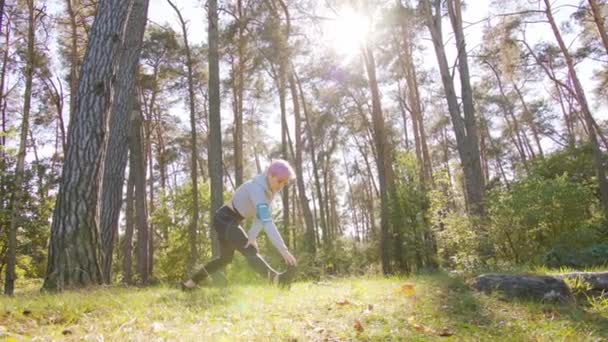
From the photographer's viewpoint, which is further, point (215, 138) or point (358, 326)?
point (215, 138)

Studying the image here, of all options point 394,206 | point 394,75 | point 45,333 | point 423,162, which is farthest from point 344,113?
point 45,333

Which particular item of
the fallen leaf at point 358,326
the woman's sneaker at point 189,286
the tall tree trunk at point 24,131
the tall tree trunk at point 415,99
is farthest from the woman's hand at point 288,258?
the tall tree trunk at point 415,99

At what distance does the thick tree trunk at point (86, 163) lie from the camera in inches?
178

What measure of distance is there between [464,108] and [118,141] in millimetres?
9522

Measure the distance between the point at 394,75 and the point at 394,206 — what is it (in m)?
8.49

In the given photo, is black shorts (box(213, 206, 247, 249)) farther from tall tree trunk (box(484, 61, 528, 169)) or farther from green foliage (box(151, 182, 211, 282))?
tall tree trunk (box(484, 61, 528, 169))

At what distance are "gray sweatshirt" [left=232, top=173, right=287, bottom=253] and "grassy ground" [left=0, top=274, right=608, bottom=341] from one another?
23.6 inches

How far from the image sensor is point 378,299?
148 inches

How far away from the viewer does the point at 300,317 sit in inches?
117

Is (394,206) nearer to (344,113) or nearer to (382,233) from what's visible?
(382,233)

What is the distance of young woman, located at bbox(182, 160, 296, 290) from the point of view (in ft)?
13.5

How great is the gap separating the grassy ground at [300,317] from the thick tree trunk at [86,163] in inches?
36.6

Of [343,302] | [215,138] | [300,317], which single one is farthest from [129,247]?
[300,317]

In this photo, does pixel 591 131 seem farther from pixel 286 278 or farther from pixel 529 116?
pixel 286 278
